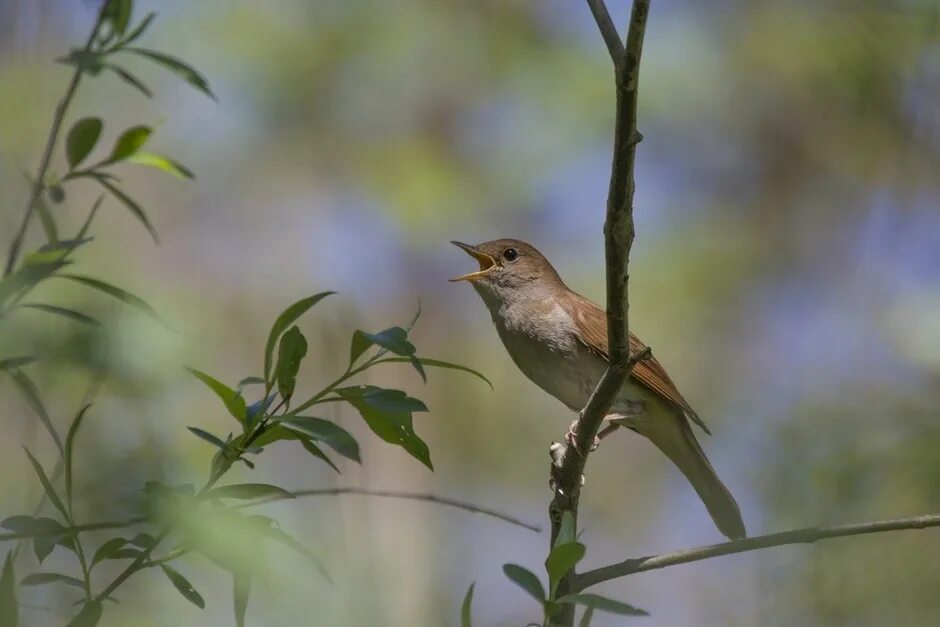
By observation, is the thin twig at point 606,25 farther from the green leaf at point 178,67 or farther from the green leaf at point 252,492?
the green leaf at point 252,492

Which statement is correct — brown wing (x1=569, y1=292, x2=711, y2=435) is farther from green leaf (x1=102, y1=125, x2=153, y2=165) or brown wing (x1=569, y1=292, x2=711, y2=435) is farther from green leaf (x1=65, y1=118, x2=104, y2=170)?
green leaf (x1=65, y1=118, x2=104, y2=170)

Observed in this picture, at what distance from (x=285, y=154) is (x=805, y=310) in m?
4.34

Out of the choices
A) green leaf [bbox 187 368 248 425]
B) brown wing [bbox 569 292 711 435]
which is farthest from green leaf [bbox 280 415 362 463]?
brown wing [bbox 569 292 711 435]

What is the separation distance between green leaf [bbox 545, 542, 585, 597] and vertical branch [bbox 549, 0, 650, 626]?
140 mm

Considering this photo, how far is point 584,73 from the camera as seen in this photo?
9578 mm

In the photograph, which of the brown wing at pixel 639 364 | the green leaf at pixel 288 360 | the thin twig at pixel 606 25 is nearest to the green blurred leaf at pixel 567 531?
the green leaf at pixel 288 360

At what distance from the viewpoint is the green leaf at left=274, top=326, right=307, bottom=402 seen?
1745 mm

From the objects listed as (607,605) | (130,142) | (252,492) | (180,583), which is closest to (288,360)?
(252,492)

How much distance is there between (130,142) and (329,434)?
0.64 metres

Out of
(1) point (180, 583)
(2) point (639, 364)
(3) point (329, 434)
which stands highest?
(2) point (639, 364)

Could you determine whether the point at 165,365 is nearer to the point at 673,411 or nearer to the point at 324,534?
the point at 324,534

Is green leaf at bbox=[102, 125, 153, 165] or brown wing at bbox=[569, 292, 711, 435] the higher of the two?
brown wing at bbox=[569, 292, 711, 435]

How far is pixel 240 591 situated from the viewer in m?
1.51

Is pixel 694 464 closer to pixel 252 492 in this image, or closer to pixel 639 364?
pixel 639 364
